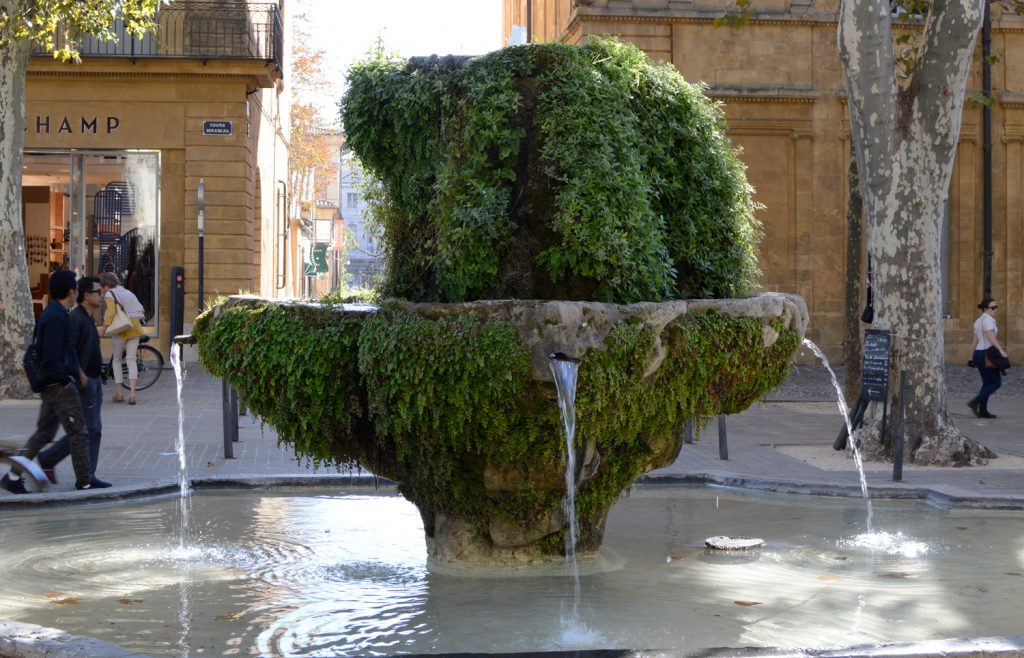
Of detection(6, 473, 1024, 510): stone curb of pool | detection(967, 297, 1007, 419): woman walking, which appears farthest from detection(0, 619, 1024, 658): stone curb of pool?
detection(967, 297, 1007, 419): woman walking

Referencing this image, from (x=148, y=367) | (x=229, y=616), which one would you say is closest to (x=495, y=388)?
(x=229, y=616)

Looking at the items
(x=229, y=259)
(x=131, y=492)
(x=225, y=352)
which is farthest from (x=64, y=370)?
(x=229, y=259)

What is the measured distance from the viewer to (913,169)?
40.2ft

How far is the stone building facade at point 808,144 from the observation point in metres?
28.9

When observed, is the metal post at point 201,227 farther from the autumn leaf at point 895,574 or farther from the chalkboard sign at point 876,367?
the autumn leaf at point 895,574

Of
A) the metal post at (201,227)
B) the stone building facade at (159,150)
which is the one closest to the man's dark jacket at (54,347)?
the metal post at (201,227)

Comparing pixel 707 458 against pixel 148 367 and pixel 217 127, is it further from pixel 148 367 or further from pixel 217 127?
pixel 217 127

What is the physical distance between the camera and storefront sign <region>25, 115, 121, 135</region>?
2628 centimetres

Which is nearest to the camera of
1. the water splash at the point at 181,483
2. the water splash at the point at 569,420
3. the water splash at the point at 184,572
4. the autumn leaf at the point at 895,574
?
the water splash at the point at 184,572

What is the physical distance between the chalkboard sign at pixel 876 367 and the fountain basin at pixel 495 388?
18.3 feet

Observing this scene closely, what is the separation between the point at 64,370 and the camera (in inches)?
374

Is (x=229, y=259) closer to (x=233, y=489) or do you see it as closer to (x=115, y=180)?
(x=115, y=180)

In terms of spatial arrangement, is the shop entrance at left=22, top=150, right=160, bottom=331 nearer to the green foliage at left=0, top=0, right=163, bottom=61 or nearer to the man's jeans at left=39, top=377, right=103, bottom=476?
the green foliage at left=0, top=0, right=163, bottom=61

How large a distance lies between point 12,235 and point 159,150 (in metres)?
8.32
